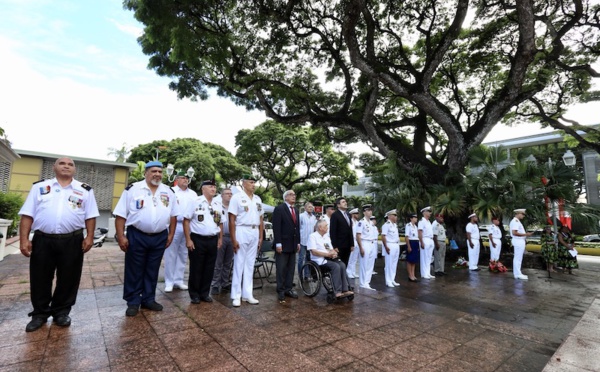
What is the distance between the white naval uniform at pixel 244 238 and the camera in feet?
15.3

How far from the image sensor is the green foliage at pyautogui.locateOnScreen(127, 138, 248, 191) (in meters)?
26.2

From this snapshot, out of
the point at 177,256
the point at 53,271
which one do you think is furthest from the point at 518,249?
the point at 53,271

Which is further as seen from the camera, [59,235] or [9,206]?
[9,206]

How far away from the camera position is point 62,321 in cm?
329

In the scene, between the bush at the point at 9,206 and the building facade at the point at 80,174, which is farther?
the building facade at the point at 80,174

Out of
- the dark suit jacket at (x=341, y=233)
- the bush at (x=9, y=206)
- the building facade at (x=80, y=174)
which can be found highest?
the building facade at (x=80, y=174)

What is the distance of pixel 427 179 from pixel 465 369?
36.5ft

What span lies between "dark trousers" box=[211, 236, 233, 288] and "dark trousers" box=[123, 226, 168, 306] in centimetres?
153

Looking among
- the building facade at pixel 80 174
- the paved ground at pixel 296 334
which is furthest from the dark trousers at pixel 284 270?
the building facade at pixel 80 174

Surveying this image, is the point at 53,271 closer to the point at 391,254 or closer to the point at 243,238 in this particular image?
the point at 243,238

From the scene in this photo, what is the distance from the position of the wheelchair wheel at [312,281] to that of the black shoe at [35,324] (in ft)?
11.7

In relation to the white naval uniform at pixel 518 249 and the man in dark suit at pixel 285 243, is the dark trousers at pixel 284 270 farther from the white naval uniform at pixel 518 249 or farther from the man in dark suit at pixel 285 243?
the white naval uniform at pixel 518 249

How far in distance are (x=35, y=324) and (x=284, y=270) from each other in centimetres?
318

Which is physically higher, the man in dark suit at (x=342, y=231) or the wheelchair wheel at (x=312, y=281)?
the man in dark suit at (x=342, y=231)
